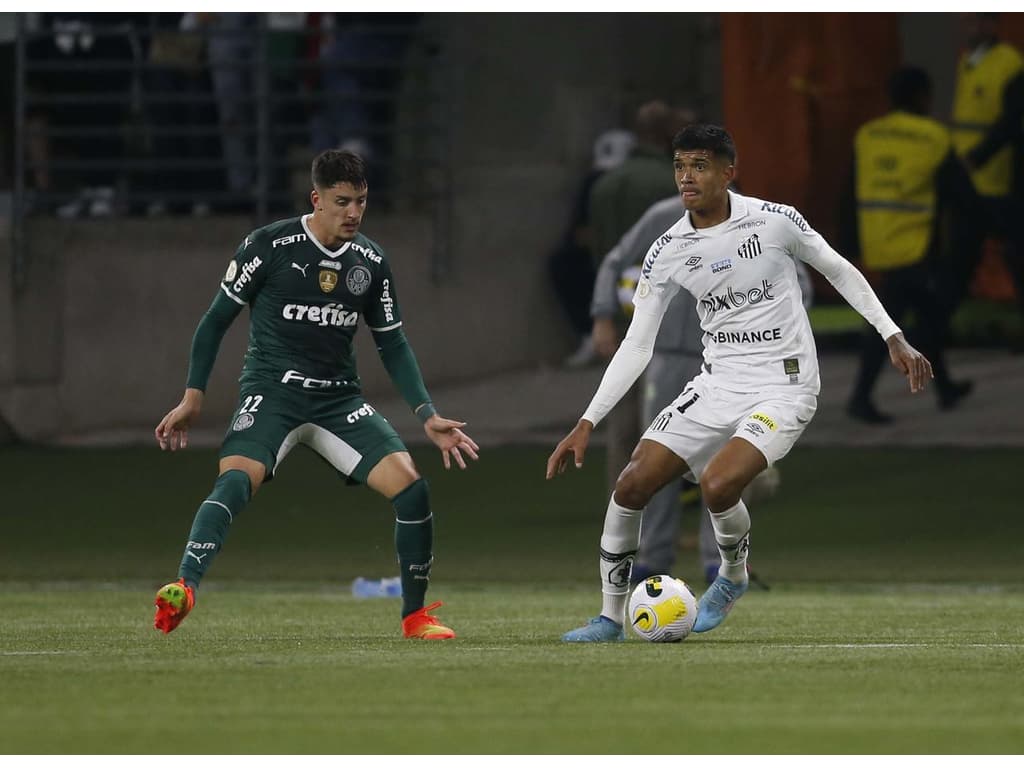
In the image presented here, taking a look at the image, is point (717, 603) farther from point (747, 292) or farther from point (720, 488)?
point (747, 292)

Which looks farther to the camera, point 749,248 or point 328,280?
point 328,280

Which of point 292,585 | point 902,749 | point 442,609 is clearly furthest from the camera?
point 292,585

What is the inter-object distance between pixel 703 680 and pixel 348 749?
1747 mm

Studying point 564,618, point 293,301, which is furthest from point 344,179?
point 564,618

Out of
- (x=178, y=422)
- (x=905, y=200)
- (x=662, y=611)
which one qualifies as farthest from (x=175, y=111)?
(x=662, y=611)

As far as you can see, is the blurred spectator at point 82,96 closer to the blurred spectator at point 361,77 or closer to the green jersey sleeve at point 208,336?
the blurred spectator at point 361,77

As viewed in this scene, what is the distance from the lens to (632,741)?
6.26 meters

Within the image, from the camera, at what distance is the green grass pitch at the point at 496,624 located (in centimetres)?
651

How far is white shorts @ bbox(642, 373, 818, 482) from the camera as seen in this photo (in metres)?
9.15

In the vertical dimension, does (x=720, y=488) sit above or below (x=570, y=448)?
below

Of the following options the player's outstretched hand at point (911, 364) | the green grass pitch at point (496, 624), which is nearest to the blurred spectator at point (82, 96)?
the green grass pitch at point (496, 624)

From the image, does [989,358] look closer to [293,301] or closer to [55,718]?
[293,301]

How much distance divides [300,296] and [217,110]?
10.6 m

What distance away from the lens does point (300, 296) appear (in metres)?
9.39
